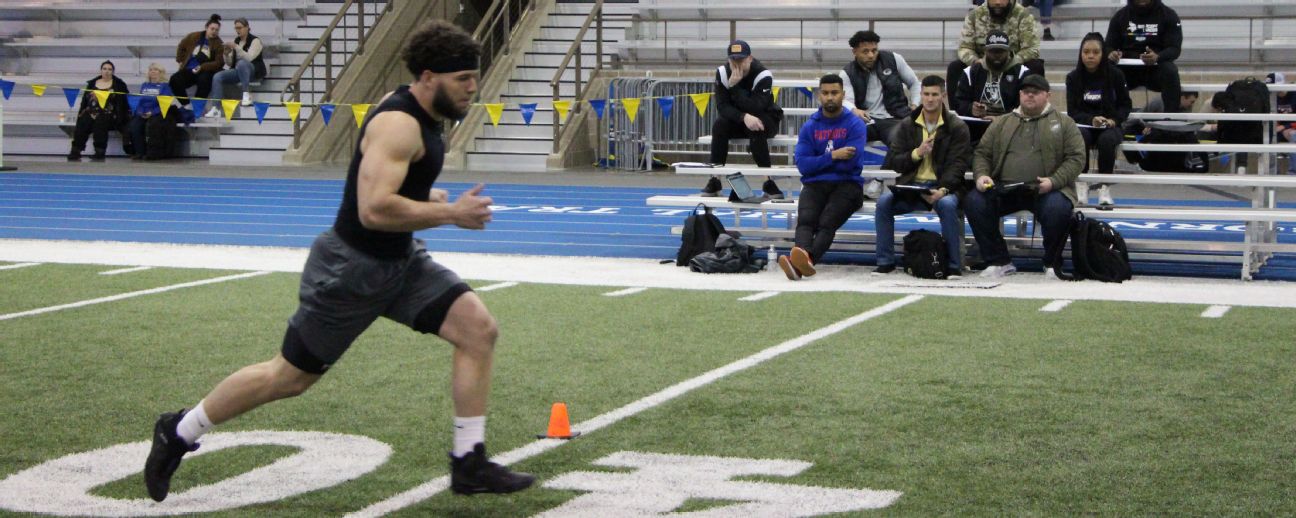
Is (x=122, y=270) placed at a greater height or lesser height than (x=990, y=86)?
lesser

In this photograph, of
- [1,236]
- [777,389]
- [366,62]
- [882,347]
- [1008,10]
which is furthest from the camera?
[366,62]

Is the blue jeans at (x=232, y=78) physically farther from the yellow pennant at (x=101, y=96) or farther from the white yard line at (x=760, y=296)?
the white yard line at (x=760, y=296)

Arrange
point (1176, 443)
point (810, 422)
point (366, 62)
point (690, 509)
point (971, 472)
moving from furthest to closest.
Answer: point (366, 62) → point (810, 422) → point (1176, 443) → point (971, 472) → point (690, 509)

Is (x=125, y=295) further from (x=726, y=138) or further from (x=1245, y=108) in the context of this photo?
(x=1245, y=108)

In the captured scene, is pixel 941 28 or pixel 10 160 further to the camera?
pixel 10 160

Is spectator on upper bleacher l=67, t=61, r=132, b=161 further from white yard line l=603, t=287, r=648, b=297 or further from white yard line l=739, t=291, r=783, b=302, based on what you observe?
white yard line l=739, t=291, r=783, b=302

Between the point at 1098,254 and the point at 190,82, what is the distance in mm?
18469

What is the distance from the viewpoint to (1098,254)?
1186 centimetres

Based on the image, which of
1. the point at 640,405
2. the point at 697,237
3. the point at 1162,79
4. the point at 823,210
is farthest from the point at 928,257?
the point at 640,405

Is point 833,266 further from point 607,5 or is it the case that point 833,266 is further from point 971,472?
point 607,5

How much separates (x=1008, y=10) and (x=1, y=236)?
30.6 feet

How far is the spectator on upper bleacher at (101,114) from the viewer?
87.6 feet

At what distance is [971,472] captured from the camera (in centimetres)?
565

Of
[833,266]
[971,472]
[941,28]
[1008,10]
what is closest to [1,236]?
[833,266]
